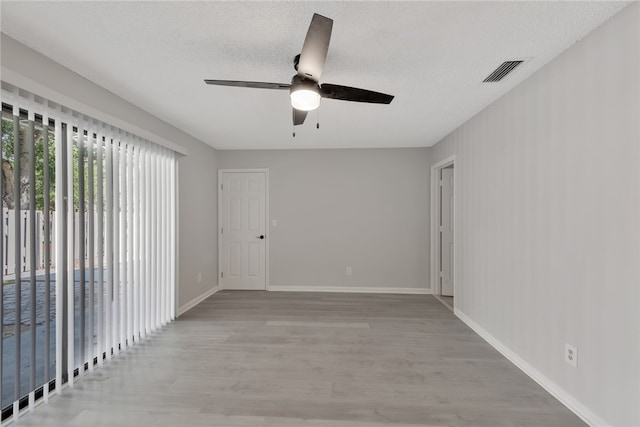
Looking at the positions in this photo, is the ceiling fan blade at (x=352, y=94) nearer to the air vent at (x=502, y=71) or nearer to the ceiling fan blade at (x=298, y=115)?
the ceiling fan blade at (x=298, y=115)

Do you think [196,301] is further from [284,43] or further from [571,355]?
[571,355]

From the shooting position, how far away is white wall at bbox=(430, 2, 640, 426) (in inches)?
62.5

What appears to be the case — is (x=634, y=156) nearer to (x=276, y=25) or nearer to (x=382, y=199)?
(x=276, y=25)

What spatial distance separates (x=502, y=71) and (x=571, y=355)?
6.58ft

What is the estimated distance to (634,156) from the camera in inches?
60.9

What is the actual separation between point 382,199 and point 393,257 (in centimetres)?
95

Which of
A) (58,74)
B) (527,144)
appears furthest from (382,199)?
(58,74)

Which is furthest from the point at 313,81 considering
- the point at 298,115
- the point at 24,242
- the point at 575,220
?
the point at 24,242

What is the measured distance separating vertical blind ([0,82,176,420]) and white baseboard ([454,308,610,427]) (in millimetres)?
3429

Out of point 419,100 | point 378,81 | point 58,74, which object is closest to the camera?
point 58,74

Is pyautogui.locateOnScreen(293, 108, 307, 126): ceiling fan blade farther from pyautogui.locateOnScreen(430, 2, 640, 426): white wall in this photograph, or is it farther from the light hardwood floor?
the light hardwood floor

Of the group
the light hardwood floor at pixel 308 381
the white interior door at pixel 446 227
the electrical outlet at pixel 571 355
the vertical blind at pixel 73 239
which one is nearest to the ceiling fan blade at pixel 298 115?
the vertical blind at pixel 73 239

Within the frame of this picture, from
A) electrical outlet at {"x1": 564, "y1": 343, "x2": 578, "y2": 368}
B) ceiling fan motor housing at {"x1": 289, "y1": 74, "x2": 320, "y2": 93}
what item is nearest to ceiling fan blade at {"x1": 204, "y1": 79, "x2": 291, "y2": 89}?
ceiling fan motor housing at {"x1": 289, "y1": 74, "x2": 320, "y2": 93}

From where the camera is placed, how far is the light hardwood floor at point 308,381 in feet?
6.25
